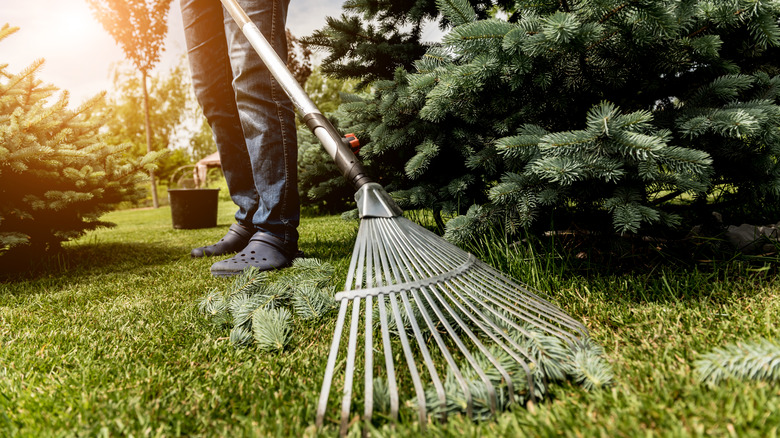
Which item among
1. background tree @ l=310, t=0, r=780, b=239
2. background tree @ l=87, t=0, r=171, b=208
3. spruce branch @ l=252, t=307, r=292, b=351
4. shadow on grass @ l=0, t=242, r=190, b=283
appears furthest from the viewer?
background tree @ l=87, t=0, r=171, b=208

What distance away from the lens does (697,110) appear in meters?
1.34

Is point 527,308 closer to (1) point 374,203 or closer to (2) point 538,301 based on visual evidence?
(2) point 538,301

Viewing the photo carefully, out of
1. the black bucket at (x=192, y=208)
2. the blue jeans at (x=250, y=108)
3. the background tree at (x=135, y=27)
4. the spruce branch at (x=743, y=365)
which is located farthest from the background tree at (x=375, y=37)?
the background tree at (x=135, y=27)

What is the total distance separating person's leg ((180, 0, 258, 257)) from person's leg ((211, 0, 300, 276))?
27cm

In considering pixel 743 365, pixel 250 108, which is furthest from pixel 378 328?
pixel 250 108

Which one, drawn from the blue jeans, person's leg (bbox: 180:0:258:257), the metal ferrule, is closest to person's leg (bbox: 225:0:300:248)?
the blue jeans

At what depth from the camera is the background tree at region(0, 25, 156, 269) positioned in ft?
6.82

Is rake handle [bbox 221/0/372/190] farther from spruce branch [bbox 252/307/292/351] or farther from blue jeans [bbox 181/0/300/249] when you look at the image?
spruce branch [bbox 252/307/292/351]

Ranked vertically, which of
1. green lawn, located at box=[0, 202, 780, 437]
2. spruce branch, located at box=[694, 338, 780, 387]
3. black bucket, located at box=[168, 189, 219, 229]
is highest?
black bucket, located at box=[168, 189, 219, 229]

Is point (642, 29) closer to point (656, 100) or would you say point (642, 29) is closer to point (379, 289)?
point (656, 100)

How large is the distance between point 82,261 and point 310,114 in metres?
2.05

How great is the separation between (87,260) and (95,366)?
2003 mm

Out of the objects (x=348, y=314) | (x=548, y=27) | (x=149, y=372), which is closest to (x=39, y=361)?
(x=149, y=372)

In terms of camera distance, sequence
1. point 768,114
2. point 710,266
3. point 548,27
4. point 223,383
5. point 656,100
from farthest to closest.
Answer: point 656,100 → point 710,266 → point 768,114 → point 548,27 → point 223,383
